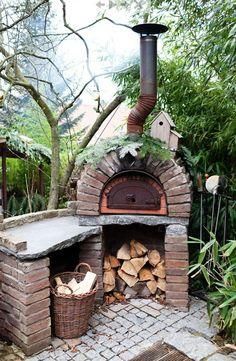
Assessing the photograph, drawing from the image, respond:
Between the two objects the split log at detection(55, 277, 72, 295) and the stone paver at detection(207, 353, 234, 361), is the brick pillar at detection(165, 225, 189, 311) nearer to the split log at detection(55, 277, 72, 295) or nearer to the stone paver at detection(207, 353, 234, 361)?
the stone paver at detection(207, 353, 234, 361)

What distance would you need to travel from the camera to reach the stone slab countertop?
252cm

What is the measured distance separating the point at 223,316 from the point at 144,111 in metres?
1.79

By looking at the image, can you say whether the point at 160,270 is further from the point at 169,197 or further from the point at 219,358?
the point at 219,358

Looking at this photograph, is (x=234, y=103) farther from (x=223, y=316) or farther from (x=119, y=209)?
(x=223, y=316)

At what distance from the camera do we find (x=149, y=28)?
2.90 m

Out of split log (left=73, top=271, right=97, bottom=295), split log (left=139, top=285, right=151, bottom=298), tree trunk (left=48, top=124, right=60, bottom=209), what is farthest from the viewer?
tree trunk (left=48, top=124, right=60, bottom=209)

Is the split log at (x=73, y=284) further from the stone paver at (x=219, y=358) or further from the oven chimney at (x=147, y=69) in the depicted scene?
the oven chimney at (x=147, y=69)

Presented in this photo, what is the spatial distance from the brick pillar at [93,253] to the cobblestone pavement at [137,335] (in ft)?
1.31

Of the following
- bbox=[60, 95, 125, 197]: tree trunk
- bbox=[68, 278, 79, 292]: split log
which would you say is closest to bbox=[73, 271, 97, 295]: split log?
bbox=[68, 278, 79, 292]: split log

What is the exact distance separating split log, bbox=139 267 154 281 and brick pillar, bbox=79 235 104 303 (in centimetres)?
46

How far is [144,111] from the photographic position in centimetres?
303

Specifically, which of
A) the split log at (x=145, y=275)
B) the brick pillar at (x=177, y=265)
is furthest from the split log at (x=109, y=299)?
the brick pillar at (x=177, y=265)

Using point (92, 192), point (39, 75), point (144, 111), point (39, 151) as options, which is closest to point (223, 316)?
point (92, 192)

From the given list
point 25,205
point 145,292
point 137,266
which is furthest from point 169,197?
point 25,205
